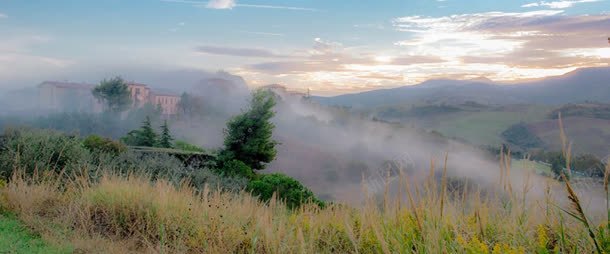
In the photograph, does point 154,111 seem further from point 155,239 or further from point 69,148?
point 155,239

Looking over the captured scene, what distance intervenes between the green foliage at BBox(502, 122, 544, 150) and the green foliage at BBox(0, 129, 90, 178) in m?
40.7

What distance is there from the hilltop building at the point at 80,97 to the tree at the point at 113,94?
3568 millimetres

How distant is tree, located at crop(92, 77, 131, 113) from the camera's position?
43219 millimetres

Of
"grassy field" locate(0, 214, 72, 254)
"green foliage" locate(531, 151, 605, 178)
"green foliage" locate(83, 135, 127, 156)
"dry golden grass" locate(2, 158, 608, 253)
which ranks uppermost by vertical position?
"green foliage" locate(531, 151, 605, 178)

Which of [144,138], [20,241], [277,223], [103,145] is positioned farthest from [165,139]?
[277,223]

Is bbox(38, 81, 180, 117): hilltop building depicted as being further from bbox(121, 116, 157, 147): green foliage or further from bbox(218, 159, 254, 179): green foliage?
bbox(218, 159, 254, 179): green foliage

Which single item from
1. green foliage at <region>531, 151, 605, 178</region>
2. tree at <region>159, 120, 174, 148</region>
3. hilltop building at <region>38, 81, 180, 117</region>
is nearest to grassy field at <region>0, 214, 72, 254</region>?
green foliage at <region>531, 151, 605, 178</region>

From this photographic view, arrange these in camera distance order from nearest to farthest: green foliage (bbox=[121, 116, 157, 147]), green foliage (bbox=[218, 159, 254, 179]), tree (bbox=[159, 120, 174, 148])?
1. green foliage (bbox=[218, 159, 254, 179])
2. green foliage (bbox=[121, 116, 157, 147])
3. tree (bbox=[159, 120, 174, 148])

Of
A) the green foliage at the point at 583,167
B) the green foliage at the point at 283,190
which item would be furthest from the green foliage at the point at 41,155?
the green foliage at the point at 583,167

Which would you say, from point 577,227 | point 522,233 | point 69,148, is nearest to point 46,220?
point 69,148

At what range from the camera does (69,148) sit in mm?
10352

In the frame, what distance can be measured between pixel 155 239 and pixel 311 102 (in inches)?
2167

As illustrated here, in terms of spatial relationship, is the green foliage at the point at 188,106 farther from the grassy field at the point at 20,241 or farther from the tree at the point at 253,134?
the grassy field at the point at 20,241

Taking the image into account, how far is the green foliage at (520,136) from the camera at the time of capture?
44812 millimetres
